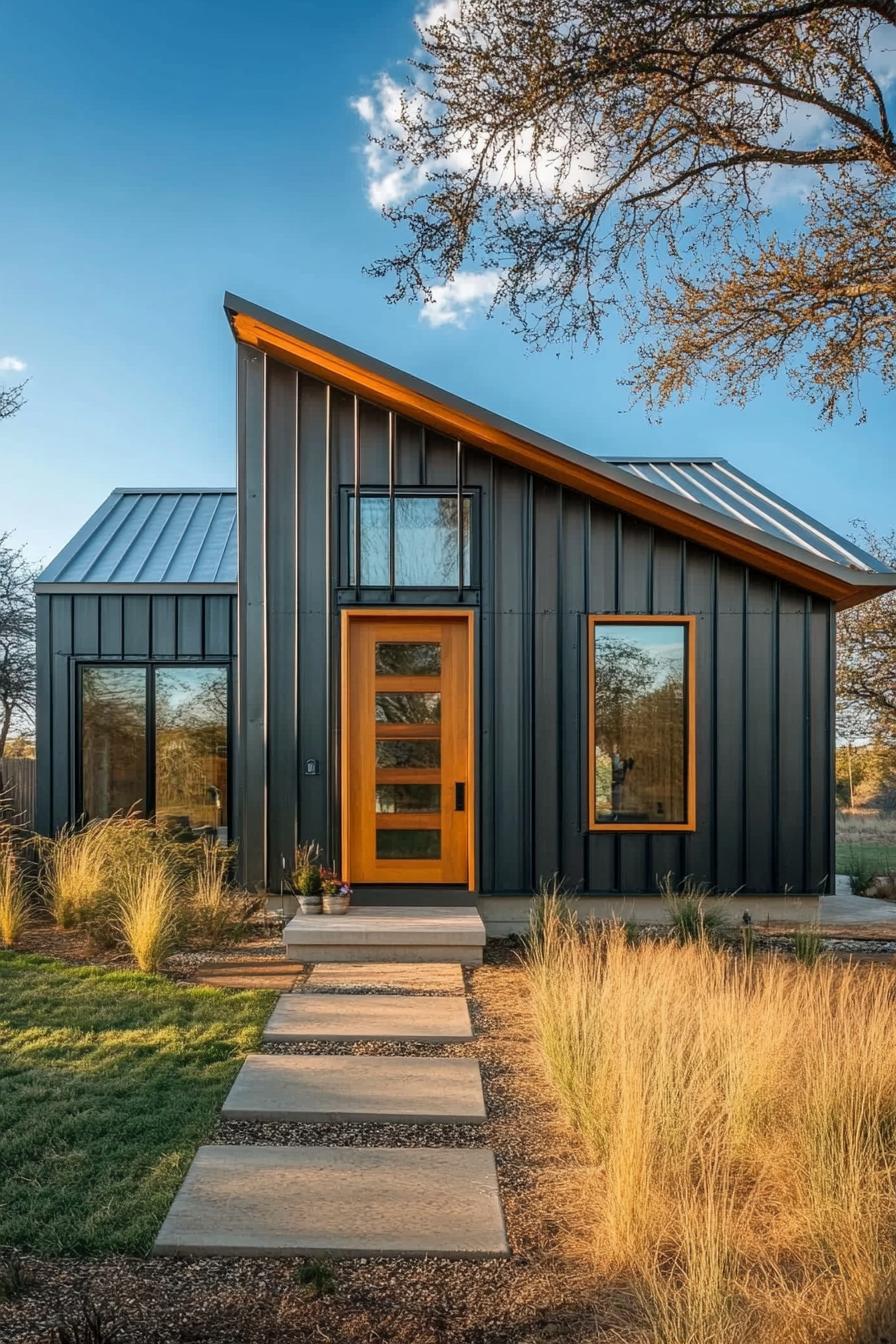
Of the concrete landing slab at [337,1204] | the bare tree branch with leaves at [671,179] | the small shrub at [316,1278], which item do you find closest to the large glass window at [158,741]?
the bare tree branch with leaves at [671,179]

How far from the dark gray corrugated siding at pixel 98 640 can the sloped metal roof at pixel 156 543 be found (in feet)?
0.75

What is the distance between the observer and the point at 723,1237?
236 cm

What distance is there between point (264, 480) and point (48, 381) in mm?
7472

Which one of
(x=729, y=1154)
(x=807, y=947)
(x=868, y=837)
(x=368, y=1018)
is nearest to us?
(x=729, y=1154)

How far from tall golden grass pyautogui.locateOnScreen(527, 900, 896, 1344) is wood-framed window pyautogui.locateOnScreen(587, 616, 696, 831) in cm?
301

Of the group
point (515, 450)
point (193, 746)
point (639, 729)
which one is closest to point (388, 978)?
point (639, 729)

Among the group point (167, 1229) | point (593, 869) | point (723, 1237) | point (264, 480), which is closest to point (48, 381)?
point (264, 480)

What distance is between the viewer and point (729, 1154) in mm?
3104

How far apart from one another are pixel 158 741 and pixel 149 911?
3.51 meters

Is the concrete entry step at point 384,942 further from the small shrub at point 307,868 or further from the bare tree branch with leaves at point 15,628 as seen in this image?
the bare tree branch with leaves at point 15,628

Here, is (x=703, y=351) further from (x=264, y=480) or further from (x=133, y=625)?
(x=133, y=625)

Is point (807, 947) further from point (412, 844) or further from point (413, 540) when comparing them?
point (413, 540)

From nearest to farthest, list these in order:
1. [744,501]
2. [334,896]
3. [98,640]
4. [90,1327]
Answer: [90,1327], [334,896], [744,501], [98,640]

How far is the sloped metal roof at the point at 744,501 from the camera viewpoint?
7211mm
